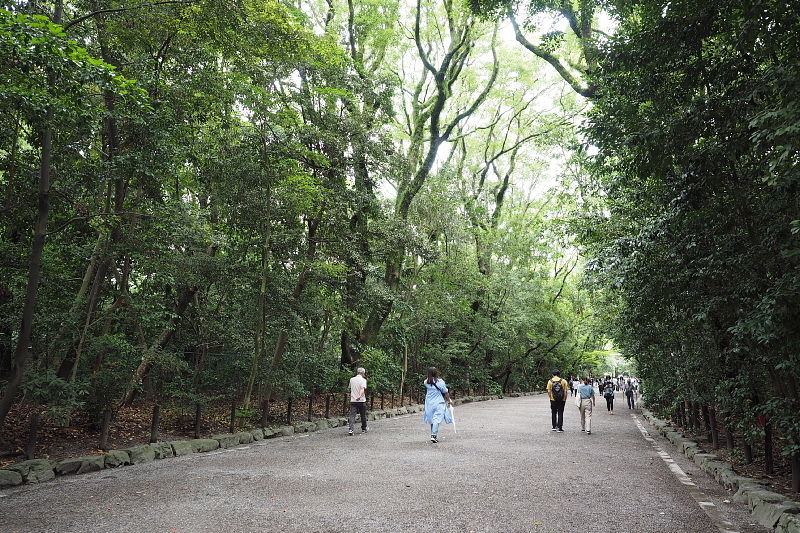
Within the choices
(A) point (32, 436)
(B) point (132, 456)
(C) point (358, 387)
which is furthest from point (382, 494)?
(C) point (358, 387)

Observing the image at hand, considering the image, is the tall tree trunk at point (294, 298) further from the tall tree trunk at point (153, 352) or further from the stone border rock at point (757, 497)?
the stone border rock at point (757, 497)

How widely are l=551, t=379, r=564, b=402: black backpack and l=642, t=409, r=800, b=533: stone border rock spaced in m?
4.00

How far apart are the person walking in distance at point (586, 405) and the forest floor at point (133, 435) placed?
2.30m

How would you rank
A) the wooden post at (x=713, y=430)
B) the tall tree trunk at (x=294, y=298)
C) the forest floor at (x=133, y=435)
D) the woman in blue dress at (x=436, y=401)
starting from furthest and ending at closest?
the tall tree trunk at (x=294, y=298) → the woman in blue dress at (x=436, y=401) → the wooden post at (x=713, y=430) → the forest floor at (x=133, y=435)

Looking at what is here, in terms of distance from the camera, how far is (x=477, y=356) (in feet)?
98.0

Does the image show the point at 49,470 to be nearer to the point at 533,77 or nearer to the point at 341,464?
the point at 341,464

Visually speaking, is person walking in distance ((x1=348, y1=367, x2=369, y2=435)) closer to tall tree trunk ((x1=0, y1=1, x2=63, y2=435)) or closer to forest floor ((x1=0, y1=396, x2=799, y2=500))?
forest floor ((x1=0, y1=396, x2=799, y2=500))

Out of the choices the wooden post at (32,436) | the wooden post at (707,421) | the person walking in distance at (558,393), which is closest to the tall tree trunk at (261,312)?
the wooden post at (32,436)

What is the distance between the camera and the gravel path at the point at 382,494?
4879 mm

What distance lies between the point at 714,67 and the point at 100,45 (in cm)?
1017

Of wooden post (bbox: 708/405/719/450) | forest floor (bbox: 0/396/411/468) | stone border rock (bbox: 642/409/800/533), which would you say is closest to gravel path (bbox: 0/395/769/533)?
stone border rock (bbox: 642/409/800/533)

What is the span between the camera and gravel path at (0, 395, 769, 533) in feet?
16.0

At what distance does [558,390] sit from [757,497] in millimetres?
7884

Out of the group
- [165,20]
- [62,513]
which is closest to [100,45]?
[165,20]
